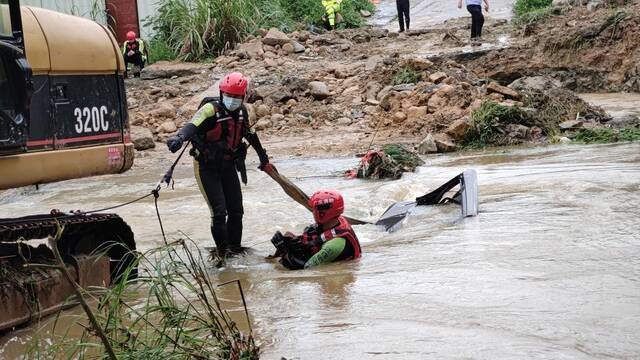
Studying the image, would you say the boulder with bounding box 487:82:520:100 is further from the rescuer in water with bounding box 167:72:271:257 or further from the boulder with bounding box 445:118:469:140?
the rescuer in water with bounding box 167:72:271:257

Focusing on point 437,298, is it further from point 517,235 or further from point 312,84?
point 312,84

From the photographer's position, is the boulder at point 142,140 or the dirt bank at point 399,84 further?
the boulder at point 142,140

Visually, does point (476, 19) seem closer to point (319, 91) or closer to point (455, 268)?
point (319, 91)

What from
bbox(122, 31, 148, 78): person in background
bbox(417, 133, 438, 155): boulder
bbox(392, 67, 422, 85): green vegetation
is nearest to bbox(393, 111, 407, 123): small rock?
bbox(392, 67, 422, 85): green vegetation

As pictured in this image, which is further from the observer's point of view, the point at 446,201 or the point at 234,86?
the point at 446,201

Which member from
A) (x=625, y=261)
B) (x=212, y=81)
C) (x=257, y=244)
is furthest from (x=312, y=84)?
(x=625, y=261)

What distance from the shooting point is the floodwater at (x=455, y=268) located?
4.91 meters

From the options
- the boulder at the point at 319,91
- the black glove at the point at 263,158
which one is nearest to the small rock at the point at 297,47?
the boulder at the point at 319,91

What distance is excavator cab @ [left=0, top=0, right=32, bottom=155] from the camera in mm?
5238

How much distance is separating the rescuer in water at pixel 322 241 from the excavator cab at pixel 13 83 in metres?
2.67

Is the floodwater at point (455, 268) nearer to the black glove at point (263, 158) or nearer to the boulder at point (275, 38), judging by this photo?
the black glove at point (263, 158)

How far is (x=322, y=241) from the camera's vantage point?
295 inches

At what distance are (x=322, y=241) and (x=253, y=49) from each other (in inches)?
549

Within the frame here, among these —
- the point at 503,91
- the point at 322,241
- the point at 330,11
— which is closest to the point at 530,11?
the point at 330,11
